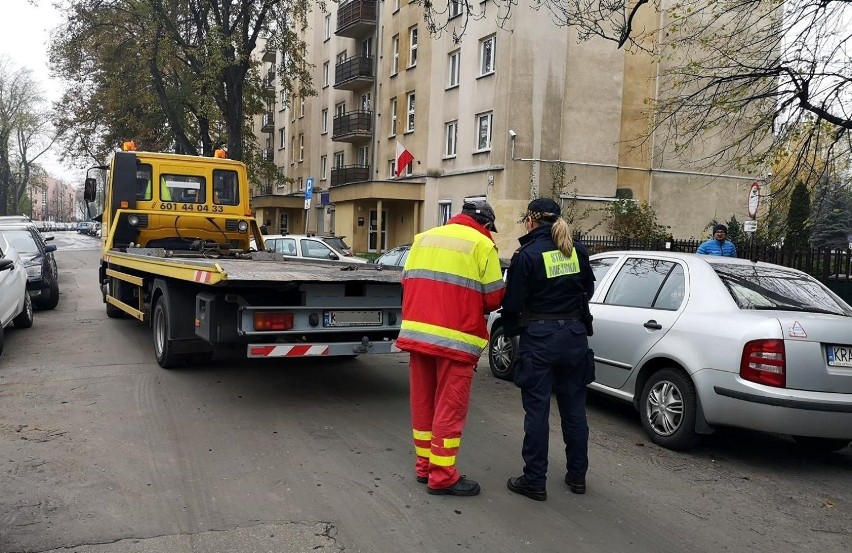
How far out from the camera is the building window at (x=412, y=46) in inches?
1228

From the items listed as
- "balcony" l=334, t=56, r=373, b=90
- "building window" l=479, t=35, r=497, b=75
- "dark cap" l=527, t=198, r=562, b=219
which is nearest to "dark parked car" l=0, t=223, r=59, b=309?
"dark cap" l=527, t=198, r=562, b=219

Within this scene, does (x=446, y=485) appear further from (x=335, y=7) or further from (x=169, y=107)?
(x=335, y=7)

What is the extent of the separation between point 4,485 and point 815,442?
600 centimetres

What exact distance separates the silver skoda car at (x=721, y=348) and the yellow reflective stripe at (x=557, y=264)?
5.09 feet

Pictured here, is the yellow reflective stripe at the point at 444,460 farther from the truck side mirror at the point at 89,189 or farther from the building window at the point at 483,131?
the building window at the point at 483,131

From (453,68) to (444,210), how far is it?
5.47m

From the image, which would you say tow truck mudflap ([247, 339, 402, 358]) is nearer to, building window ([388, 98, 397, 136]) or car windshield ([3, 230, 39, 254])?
car windshield ([3, 230, 39, 254])

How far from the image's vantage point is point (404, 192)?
29.1 meters

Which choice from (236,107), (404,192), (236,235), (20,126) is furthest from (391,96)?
(20,126)

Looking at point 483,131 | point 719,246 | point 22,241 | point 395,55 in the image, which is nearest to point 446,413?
point 719,246

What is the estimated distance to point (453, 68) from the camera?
90.5 feet

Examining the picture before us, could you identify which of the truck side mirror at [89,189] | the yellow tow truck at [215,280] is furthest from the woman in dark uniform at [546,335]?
the truck side mirror at [89,189]

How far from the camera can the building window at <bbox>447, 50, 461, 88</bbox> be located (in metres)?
27.2

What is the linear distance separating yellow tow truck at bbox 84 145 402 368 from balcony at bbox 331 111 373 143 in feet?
78.5
